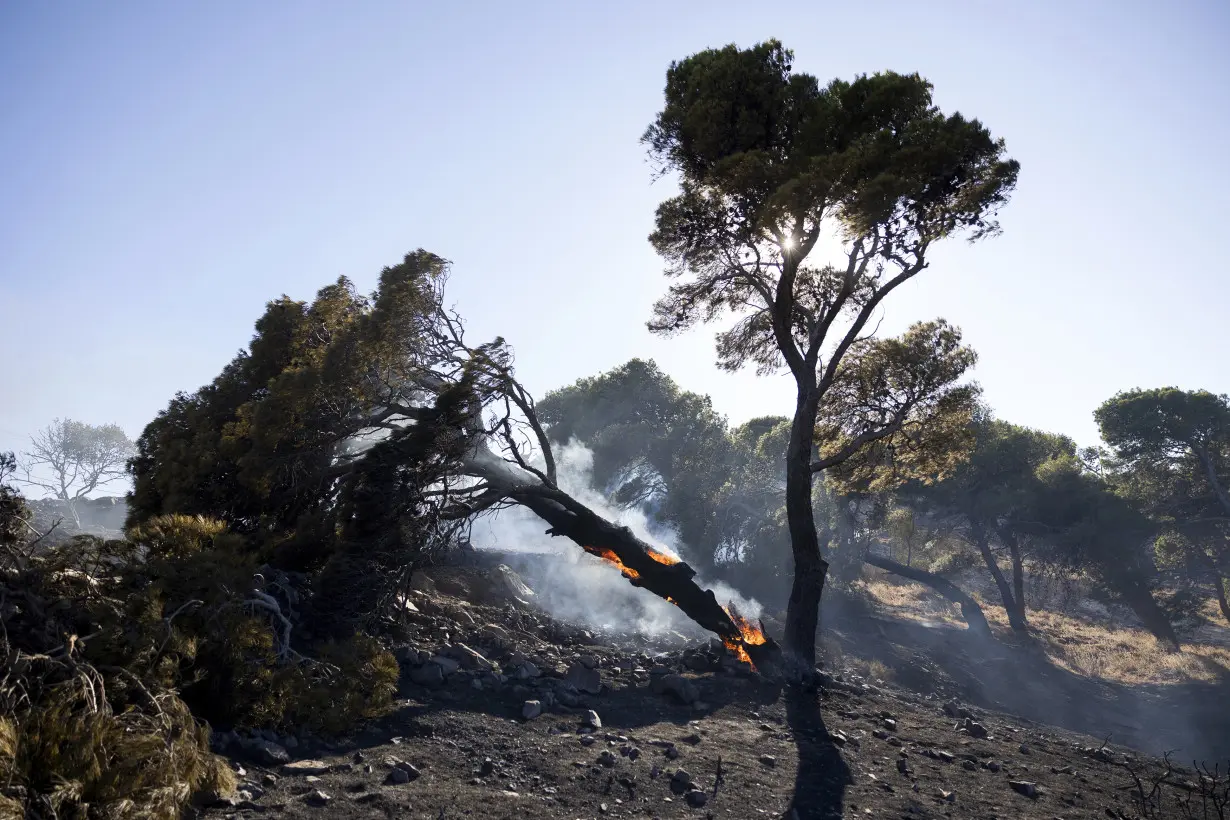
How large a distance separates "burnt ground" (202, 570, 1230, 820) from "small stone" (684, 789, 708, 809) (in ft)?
0.04

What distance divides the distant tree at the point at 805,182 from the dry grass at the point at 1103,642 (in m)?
17.5

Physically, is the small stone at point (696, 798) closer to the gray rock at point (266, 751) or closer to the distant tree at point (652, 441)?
the gray rock at point (266, 751)

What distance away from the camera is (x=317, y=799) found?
500 centimetres

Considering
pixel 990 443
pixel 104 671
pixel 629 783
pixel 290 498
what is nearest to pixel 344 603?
pixel 290 498

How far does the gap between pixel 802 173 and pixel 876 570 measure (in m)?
34.3

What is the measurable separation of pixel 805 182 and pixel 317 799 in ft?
30.3

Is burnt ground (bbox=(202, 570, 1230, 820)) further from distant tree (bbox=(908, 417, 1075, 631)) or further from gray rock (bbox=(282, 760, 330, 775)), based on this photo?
distant tree (bbox=(908, 417, 1075, 631))

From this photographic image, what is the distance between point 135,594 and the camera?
605 centimetres

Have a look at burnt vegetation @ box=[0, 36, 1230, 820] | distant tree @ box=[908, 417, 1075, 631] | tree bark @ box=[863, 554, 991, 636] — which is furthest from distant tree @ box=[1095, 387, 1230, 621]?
burnt vegetation @ box=[0, 36, 1230, 820]

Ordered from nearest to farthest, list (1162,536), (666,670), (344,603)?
(344,603), (666,670), (1162,536)

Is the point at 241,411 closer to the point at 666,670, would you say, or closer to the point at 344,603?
the point at 344,603

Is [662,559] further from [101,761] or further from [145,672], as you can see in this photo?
[101,761]

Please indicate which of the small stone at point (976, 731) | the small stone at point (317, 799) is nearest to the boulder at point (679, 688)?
the small stone at point (976, 731)

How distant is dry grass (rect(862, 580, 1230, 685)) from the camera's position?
22109 millimetres
